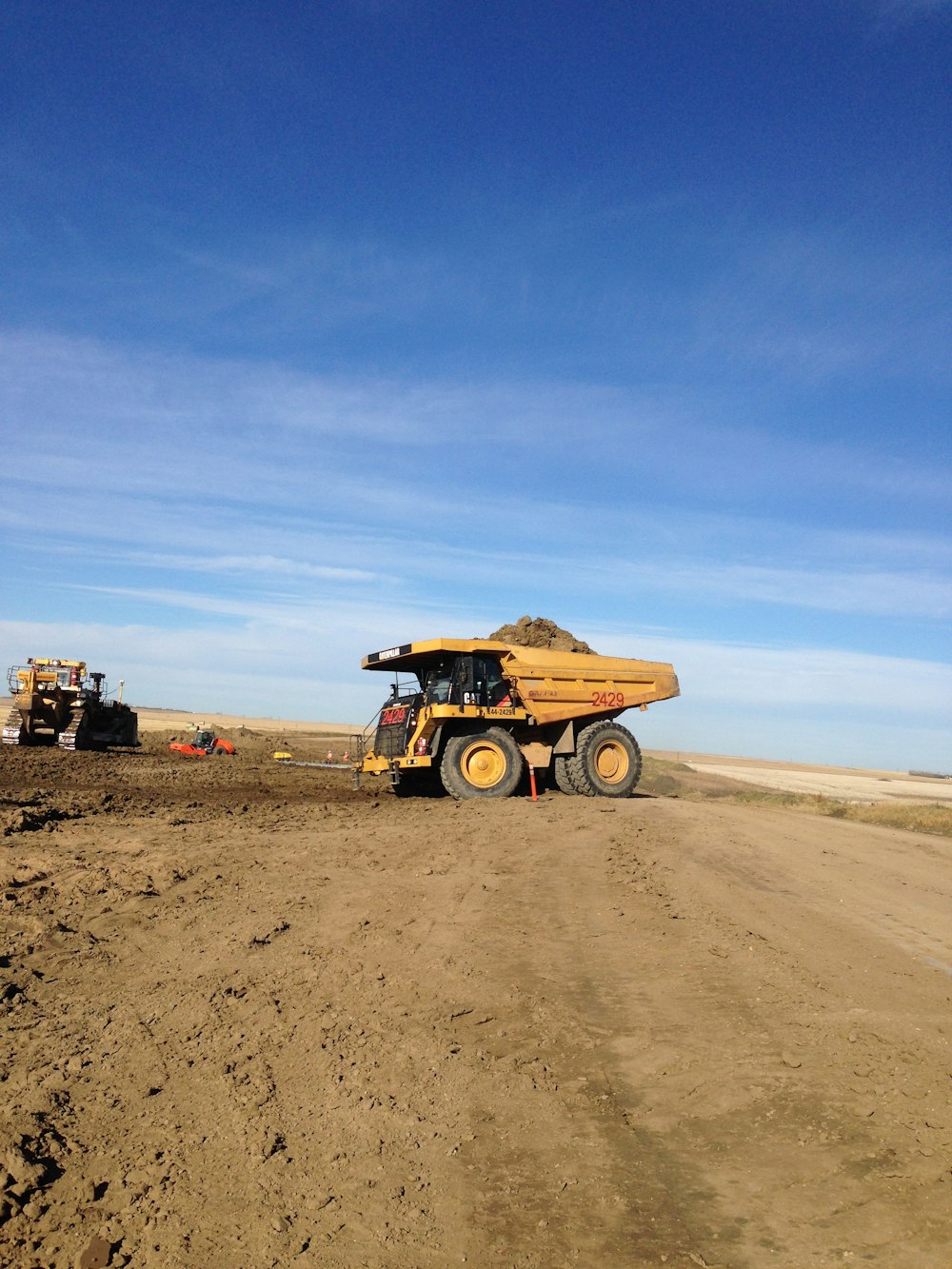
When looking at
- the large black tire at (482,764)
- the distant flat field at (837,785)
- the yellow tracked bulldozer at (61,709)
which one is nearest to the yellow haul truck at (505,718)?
the large black tire at (482,764)

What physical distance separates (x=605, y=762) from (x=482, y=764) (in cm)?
289

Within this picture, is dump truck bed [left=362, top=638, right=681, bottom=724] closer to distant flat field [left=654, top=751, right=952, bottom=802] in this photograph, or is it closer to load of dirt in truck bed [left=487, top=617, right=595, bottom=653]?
load of dirt in truck bed [left=487, top=617, right=595, bottom=653]

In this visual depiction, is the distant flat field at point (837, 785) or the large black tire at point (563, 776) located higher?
the large black tire at point (563, 776)

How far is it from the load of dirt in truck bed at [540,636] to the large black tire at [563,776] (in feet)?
8.57

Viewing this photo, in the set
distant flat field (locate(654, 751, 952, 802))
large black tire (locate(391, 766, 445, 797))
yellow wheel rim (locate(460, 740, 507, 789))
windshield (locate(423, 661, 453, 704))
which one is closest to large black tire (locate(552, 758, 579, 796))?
yellow wheel rim (locate(460, 740, 507, 789))

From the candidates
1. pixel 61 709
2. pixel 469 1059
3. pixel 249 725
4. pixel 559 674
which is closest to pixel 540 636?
pixel 559 674

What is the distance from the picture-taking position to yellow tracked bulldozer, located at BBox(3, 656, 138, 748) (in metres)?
30.4

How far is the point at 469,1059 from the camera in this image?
548 cm

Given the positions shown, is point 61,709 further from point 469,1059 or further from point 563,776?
point 469,1059

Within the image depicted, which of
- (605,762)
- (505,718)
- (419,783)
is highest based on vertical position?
(505,718)

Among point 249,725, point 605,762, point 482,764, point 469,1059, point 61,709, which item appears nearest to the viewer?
point 469,1059

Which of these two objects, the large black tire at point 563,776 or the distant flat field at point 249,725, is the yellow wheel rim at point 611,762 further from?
the distant flat field at point 249,725

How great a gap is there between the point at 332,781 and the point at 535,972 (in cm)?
1681

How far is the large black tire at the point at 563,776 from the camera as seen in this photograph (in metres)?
17.8
